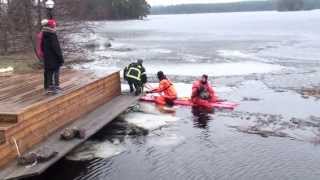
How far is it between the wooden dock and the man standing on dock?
264mm

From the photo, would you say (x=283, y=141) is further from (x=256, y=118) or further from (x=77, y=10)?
(x=77, y=10)

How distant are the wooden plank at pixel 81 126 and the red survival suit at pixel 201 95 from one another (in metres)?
1.70

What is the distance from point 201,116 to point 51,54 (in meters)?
5.07

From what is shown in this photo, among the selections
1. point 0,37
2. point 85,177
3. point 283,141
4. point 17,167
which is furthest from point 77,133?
point 0,37

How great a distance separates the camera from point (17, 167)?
30.4ft

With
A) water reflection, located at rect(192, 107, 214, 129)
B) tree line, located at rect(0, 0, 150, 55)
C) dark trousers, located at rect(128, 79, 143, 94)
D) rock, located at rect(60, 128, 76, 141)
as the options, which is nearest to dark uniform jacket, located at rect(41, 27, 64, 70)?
rock, located at rect(60, 128, 76, 141)

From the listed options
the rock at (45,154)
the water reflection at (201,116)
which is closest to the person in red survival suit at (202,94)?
the water reflection at (201,116)

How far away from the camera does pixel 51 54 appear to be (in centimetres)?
1172

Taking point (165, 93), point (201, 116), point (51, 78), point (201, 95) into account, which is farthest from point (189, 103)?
point (51, 78)

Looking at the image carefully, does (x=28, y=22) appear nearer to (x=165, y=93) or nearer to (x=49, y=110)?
(x=165, y=93)

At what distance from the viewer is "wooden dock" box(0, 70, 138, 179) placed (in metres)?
9.44

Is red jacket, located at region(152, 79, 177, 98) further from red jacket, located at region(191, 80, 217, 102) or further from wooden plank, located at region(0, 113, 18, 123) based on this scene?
wooden plank, located at region(0, 113, 18, 123)

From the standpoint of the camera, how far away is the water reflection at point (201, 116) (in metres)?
14.3

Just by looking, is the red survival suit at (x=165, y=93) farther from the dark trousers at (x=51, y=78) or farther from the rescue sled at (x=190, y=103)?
the dark trousers at (x=51, y=78)
